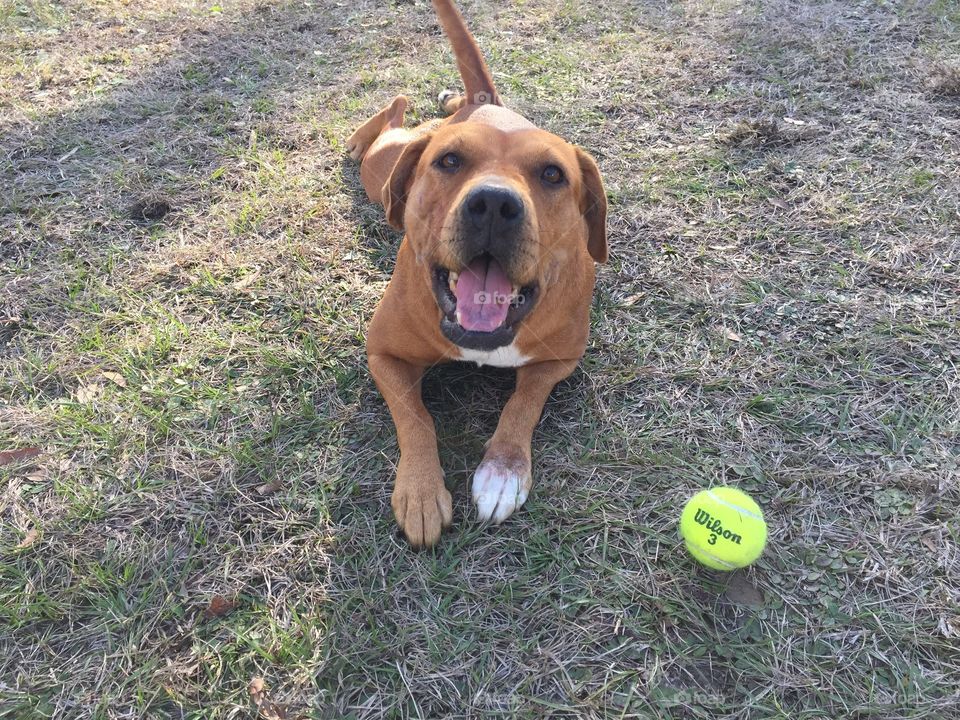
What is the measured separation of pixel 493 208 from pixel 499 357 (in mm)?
750

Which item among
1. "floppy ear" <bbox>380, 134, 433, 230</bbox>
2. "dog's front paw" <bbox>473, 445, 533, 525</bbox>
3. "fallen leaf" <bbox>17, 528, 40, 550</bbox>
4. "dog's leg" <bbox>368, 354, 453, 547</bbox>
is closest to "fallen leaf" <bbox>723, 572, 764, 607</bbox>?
A: "dog's front paw" <bbox>473, 445, 533, 525</bbox>

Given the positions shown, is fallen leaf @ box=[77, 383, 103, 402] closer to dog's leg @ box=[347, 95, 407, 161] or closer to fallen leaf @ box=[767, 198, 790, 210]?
dog's leg @ box=[347, 95, 407, 161]

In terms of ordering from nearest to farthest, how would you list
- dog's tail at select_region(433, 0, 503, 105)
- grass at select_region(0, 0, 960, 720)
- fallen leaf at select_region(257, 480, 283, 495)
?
grass at select_region(0, 0, 960, 720) → fallen leaf at select_region(257, 480, 283, 495) → dog's tail at select_region(433, 0, 503, 105)

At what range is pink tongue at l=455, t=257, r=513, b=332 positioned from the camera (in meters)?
2.55

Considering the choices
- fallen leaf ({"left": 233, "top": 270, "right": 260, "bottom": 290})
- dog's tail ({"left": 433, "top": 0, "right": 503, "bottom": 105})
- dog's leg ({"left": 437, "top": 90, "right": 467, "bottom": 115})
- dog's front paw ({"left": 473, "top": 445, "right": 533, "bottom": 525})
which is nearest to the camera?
dog's front paw ({"left": 473, "top": 445, "right": 533, "bottom": 525})

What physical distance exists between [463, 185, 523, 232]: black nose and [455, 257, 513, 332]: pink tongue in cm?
18

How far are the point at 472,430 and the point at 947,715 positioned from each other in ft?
6.30

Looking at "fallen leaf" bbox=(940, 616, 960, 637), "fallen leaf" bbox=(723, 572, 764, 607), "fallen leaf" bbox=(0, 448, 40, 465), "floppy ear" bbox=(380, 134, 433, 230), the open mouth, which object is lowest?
"fallen leaf" bbox=(940, 616, 960, 637)

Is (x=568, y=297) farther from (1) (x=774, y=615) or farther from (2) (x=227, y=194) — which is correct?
(2) (x=227, y=194)

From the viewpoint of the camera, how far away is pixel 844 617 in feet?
7.37

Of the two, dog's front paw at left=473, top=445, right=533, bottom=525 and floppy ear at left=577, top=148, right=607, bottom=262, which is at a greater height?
floppy ear at left=577, top=148, right=607, bottom=262

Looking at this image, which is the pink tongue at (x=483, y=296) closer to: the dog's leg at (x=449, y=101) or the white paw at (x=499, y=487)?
the white paw at (x=499, y=487)

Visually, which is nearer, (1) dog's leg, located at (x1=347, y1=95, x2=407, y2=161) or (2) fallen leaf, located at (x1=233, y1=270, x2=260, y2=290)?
(2) fallen leaf, located at (x1=233, y1=270, x2=260, y2=290)

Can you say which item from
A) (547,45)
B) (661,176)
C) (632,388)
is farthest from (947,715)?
(547,45)
